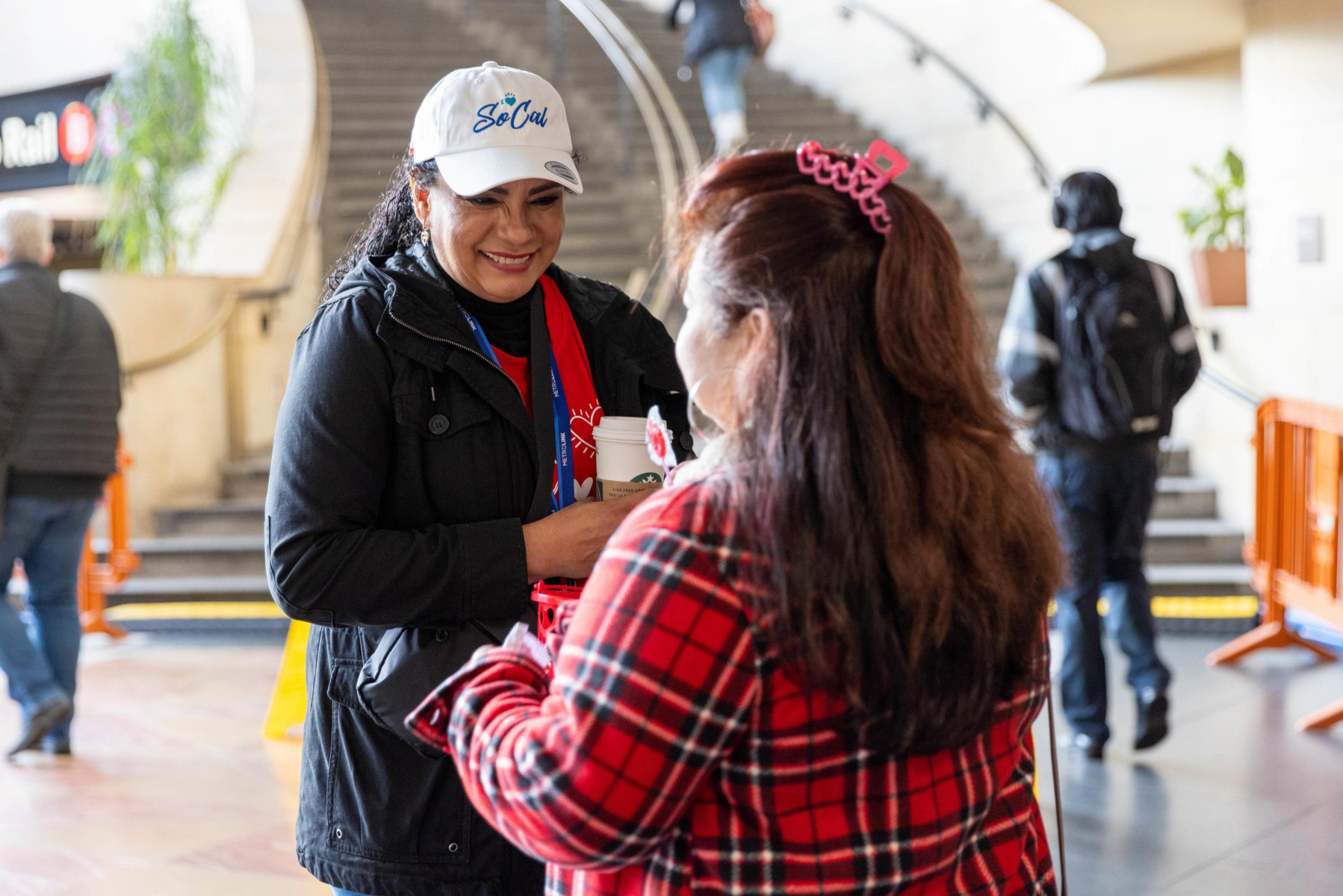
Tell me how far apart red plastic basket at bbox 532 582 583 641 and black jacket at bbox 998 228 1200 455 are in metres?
3.08

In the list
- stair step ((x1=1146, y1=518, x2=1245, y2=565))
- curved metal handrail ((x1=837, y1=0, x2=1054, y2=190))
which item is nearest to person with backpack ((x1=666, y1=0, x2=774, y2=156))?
curved metal handrail ((x1=837, y1=0, x2=1054, y2=190))

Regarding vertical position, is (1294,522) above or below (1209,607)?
above

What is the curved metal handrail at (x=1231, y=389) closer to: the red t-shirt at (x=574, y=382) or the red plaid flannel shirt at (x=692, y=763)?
the red t-shirt at (x=574, y=382)

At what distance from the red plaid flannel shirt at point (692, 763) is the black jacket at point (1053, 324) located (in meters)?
3.28

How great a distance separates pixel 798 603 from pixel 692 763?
0.55 ft

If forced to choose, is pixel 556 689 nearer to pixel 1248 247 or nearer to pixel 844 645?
pixel 844 645

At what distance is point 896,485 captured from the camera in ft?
3.62

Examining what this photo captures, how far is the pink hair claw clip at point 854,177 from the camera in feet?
3.78

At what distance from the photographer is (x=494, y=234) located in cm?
176

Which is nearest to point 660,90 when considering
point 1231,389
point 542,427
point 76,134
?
Result: point 1231,389

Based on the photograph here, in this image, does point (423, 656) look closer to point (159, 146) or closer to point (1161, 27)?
point (1161, 27)

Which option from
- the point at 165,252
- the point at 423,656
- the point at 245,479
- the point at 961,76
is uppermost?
the point at 961,76

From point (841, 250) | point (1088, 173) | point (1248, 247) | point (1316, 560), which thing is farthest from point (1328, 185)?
point (841, 250)

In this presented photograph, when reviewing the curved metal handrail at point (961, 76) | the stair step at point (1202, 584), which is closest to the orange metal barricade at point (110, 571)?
the stair step at point (1202, 584)
